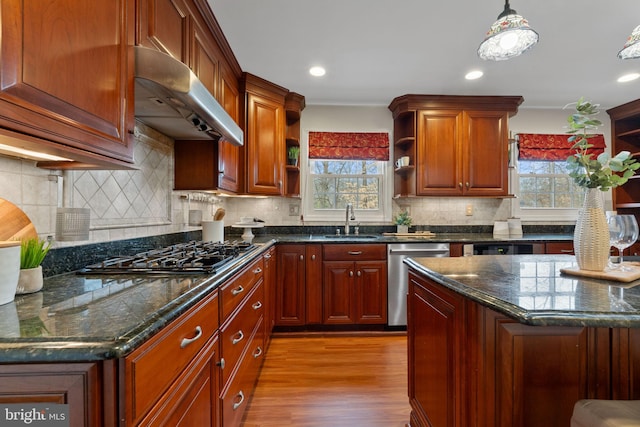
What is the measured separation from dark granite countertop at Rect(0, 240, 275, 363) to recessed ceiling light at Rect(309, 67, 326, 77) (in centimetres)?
216

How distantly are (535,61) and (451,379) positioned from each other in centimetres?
273

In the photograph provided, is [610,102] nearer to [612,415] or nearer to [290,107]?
[290,107]

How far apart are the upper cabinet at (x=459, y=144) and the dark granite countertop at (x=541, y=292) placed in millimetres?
1864

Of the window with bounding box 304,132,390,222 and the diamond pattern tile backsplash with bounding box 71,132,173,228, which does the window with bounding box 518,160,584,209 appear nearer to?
the window with bounding box 304,132,390,222

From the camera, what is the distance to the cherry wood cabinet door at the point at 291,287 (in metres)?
2.93

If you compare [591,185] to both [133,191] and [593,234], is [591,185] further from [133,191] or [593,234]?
[133,191]

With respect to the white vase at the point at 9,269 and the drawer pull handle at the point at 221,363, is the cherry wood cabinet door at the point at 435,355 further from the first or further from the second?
the white vase at the point at 9,269

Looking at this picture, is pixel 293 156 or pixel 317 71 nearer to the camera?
pixel 317 71

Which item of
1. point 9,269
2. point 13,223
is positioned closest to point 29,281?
point 9,269

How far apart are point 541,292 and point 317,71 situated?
97.3 inches

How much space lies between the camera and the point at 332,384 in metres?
2.10

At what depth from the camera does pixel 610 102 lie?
356cm

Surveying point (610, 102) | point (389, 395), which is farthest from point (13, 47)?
point (610, 102)

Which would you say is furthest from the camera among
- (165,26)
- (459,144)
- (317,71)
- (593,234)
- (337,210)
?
(337,210)
